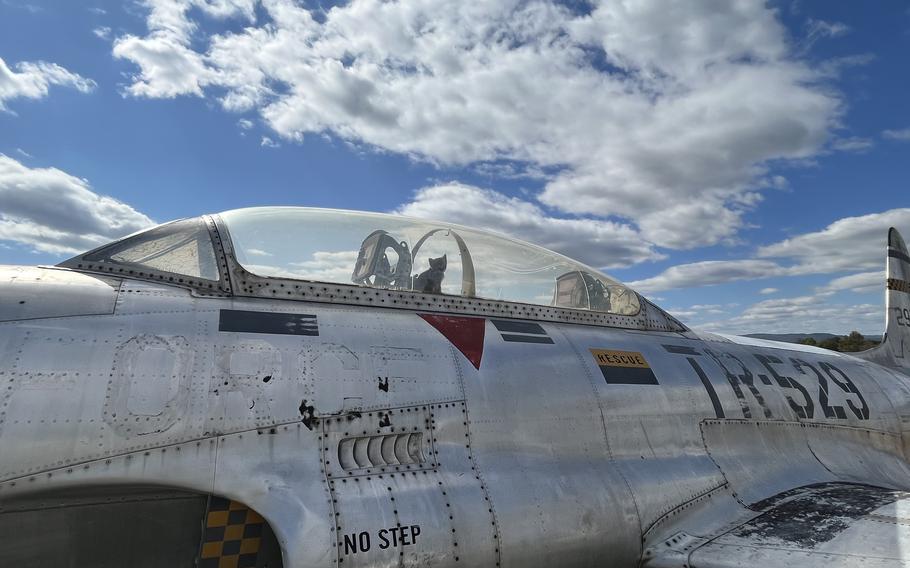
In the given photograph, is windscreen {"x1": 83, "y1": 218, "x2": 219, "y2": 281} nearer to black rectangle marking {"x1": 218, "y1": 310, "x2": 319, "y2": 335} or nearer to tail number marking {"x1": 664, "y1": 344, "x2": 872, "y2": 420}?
black rectangle marking {"x1": 218, "y1": 310, "x2": 319, "y2": 335}

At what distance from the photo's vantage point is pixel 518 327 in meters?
4.91

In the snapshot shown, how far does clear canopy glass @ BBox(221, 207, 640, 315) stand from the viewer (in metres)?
4.23

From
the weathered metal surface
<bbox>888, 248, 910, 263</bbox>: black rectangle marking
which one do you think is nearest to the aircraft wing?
the weathered metal surface

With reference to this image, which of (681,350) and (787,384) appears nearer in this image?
(681,350)

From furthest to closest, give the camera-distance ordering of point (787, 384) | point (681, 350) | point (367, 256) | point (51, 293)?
1. point (787, 384)
2. point (681, 350)
3. point (367, 256)
4. point (51, 293)

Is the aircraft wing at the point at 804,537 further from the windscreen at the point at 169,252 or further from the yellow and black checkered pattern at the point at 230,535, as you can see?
the windscreen at the point at 169,252

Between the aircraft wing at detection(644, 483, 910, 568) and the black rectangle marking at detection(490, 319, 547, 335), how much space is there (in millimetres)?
1942

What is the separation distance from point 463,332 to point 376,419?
114 cm

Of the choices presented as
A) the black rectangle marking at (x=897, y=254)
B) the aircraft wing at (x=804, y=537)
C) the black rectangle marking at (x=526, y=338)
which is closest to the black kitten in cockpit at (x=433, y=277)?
the black rectangle marking at (x=526, y=338)

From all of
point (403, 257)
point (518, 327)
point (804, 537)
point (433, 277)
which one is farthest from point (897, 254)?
point (403, 257)

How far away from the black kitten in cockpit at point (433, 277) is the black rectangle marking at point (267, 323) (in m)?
1.09

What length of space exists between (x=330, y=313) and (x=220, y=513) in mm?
1476

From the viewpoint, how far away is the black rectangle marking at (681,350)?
5934 mm

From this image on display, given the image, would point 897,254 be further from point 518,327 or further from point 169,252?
point 169,252
